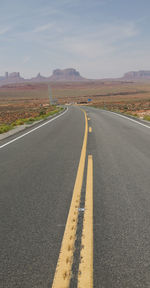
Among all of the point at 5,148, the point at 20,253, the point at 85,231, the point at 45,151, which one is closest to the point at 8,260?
the point at 20,253

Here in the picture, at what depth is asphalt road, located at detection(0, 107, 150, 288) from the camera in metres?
2.30

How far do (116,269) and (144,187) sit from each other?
7.74ft

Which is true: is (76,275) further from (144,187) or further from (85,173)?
(85,173)

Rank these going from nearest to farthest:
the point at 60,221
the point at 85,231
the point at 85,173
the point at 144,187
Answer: the point at 85,231, the point at 60,221, the point at 144,187, the point at 85,173

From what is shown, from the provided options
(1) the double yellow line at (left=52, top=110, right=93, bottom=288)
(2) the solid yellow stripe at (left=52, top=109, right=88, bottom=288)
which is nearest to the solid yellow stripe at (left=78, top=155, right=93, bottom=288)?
(1) the double yellow line at (left=52, top=110, right=93, bottom=288)

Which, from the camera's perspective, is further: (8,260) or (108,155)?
(108,155)

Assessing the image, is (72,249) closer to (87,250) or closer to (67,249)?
(67,249)

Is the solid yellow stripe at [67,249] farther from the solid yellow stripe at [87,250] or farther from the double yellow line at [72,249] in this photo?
the solid yellow stripe at [87,250]

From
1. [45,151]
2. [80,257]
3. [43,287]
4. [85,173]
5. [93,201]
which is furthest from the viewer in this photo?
[45,151]

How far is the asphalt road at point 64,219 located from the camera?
2303 millimetres

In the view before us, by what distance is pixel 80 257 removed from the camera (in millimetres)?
2502

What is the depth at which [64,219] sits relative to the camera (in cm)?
331

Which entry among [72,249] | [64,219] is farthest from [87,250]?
[64,219]

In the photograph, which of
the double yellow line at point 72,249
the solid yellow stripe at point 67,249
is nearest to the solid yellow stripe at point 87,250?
the double yellow line at point 72,249
